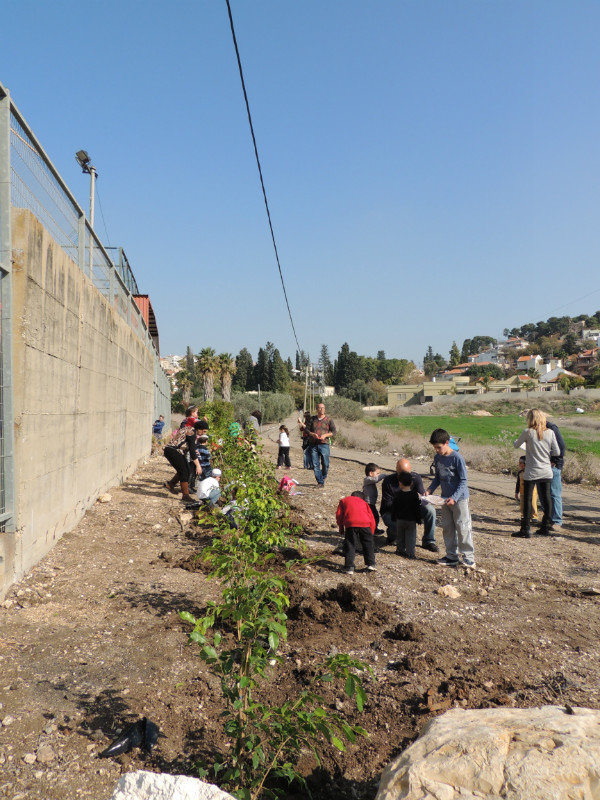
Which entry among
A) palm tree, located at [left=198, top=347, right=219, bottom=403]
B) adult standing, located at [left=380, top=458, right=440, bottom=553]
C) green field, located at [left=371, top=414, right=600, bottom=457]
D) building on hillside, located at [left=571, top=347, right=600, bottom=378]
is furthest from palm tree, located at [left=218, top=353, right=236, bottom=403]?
building on hillside, located at [left=571, top=347, right=600, bottom=378]

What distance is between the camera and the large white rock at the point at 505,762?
1.84 meters

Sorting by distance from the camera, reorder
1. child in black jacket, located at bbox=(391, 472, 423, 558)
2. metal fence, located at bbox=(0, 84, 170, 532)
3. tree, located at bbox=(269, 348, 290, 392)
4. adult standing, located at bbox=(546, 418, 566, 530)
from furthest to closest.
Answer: tree, located at bbox=(269, 348, 290, 392) → adult standing, located at bbox=(546, 418, 566, 530) → child in black jacket, located at bbox=(391, 472, 423, 558) → metal fence, located at bbox=(0, 84, 170, 532)

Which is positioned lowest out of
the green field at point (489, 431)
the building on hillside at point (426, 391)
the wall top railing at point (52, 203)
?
the green field at point (489, 431)

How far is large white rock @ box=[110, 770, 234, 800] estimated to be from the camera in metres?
1.98

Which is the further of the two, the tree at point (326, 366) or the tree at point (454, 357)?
the tree at point (454, 357)

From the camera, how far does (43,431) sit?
536 cm

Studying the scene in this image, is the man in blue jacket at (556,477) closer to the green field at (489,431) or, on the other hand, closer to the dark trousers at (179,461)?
the dark trousers at (179,461)

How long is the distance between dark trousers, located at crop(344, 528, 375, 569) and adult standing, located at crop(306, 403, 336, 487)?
17.6ft

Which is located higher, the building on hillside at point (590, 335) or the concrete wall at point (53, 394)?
the building on hillside at point (590, 335)

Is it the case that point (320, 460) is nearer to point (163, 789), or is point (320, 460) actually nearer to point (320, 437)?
point (320, 437)

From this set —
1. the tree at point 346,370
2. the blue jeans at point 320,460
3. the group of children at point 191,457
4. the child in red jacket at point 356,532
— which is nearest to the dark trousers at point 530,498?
the child in red jacket at point 356,532

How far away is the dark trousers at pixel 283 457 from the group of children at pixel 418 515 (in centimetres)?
752

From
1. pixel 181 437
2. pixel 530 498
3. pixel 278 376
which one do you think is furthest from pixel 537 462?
pixel 278 376

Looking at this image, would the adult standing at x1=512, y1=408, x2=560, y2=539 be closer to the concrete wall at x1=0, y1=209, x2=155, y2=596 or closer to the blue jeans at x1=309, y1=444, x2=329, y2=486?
the blue jeans at x1=309, y1=444, x2=329, y2=486
